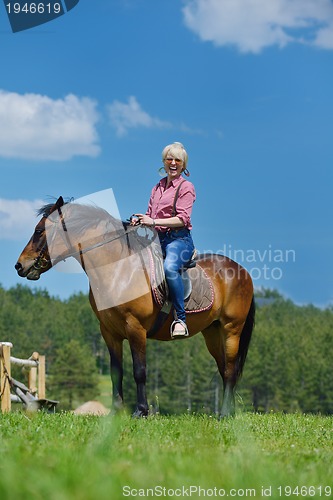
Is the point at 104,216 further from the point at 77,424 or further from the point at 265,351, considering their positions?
the point at 265,351

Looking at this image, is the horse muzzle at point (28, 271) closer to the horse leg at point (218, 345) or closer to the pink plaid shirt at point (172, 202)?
the pink plaid shirt at point (172, 202)

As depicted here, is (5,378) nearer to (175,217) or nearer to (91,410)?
(91,410)

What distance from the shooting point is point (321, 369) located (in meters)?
102

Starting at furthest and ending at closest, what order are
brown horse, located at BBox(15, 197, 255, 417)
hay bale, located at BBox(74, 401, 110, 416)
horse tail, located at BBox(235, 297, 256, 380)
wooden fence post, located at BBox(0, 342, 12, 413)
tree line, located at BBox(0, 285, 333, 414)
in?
1. tree line, located at BBox(0, 285, 333, 414)
2. wooden fence post, located at BBox(0, 342, 12, 413)
3. horse tail, located at BBox(235, 297, 256, 380)
4. hay bale, located at BBox(74, 401, 110, 416)
5. brown horse, located at BBox(15, 197, 255, 417)

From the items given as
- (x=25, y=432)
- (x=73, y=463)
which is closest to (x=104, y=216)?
(x=25, y=432)

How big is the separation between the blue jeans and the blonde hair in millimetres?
1023

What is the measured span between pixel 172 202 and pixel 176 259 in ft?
2.60

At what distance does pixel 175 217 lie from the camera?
984cm

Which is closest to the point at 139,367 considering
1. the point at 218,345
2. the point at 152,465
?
the point at 218,345

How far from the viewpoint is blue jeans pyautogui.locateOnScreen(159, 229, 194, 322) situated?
10000 mm

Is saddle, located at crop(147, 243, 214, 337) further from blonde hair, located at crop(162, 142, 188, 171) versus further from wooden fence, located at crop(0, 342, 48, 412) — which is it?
wooden fence, located at crop(0, 342, 48, 412)

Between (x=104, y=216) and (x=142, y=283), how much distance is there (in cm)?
110

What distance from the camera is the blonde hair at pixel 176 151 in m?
10.0

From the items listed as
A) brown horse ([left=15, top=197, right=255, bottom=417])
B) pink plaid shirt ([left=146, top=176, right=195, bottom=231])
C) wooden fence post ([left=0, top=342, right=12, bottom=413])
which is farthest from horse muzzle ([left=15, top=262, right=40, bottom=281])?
wooden fence post ([left=0, top=342, right=12, bottom=413])
